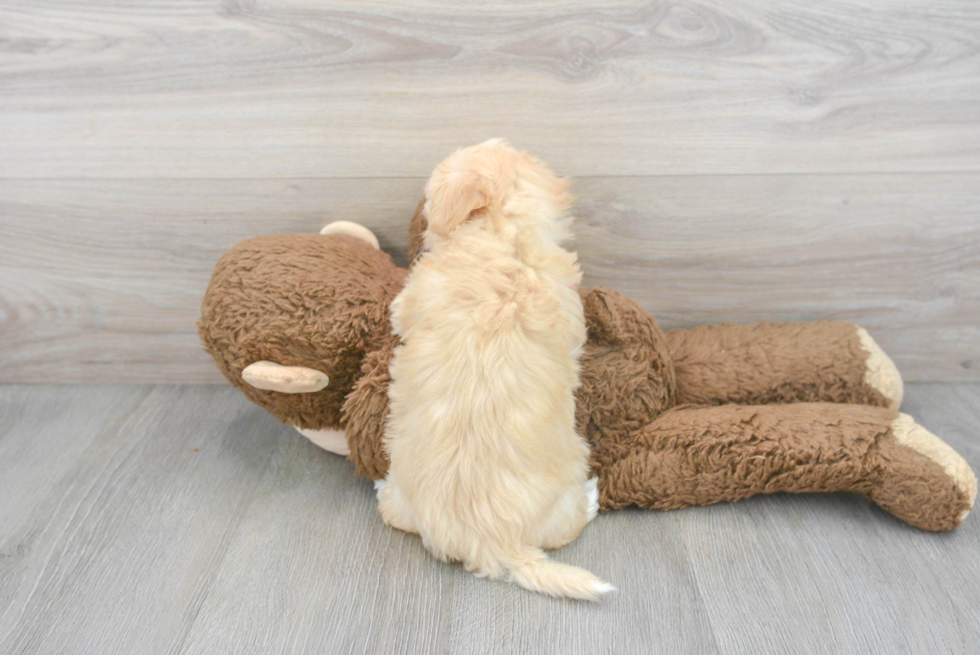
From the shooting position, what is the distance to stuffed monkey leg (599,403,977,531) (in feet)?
2.66

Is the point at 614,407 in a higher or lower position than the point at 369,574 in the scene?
higher

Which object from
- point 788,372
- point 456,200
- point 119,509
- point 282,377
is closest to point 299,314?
point 282,377

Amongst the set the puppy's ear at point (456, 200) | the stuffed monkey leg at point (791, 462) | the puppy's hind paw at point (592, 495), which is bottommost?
the puppy's hind paw at point (592, 495)

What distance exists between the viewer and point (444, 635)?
27.8 inches

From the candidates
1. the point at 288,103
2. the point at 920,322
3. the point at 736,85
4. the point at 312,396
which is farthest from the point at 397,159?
the point at 920,322

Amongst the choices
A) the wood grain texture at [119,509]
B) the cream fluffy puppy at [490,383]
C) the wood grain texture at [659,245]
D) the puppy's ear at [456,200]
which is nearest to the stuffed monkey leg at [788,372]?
the wood grain texture at [659,245]

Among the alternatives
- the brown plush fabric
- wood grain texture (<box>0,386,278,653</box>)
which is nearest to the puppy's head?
the brown plush fabric

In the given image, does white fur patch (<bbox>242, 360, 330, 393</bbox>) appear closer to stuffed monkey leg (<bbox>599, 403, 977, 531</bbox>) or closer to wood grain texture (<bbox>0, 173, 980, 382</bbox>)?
wood grain texture (<bbox>0, 173, 980, 382</bbox>)

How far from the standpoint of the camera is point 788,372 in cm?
96

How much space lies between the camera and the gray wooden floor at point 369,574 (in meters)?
0.70

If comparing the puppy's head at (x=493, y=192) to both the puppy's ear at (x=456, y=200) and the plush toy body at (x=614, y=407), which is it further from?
the plush toy body at (x=614, y=407)

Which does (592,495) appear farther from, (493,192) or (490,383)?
(493,192)

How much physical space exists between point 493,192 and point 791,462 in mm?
495

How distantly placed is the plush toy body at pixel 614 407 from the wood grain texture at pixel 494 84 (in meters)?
0.19
